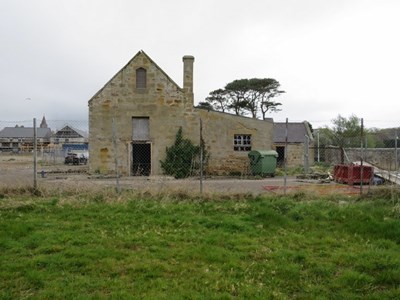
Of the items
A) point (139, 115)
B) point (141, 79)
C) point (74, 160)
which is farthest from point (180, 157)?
point (74, 160)

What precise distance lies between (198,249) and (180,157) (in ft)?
55.7

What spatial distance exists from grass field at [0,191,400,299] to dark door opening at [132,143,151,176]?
46.2 feet

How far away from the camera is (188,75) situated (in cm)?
2381

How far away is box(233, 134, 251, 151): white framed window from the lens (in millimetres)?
24609

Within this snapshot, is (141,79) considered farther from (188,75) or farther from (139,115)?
(188,75)

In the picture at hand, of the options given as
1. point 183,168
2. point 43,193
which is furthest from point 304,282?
point 183,168

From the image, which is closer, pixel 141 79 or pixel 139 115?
pixel 139 115

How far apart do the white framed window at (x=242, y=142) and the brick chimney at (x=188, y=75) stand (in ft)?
13.3

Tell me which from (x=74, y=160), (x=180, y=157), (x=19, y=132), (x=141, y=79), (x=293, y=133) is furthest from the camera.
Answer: (x=19, y=132)

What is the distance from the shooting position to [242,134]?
81.1 feet

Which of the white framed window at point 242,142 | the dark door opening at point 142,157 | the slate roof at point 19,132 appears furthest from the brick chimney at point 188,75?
the slate roof at point 19,132

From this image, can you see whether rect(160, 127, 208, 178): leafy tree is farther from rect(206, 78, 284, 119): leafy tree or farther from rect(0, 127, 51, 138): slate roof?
rect(0, 127, 51, 138): slate roof

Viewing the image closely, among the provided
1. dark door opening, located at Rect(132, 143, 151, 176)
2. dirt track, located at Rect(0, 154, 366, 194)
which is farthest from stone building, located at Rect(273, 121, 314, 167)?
dirt track, located at Rect(0, 154, 366, 194)

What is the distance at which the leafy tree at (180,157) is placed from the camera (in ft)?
75.5
